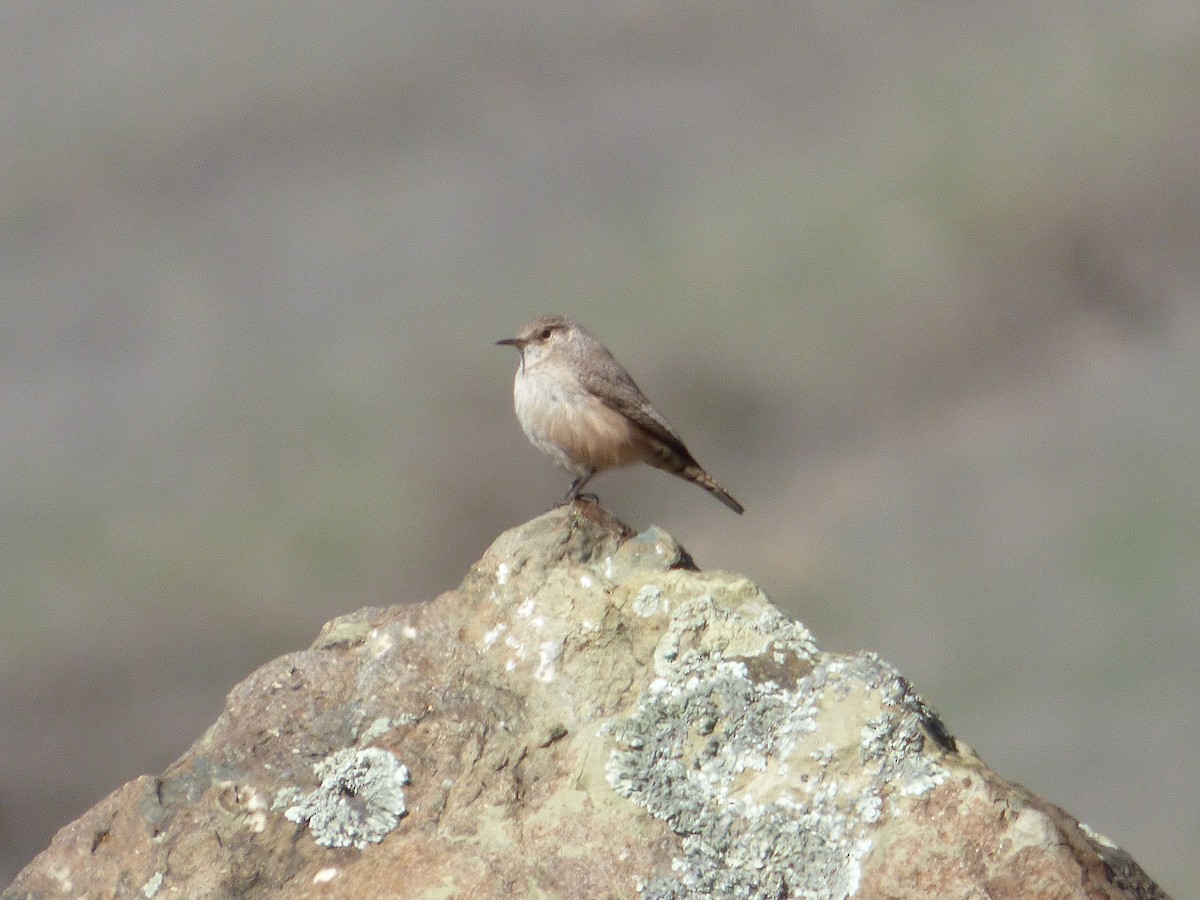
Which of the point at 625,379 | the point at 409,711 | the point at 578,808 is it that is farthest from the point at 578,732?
the point at 625,379

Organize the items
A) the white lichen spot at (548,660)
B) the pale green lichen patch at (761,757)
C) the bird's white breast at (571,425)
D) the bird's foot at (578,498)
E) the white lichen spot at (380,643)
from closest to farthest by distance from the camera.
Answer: the pale green lichen patch at (761,757) < the white lichen spot at (548,660) < the white lichen spot at (380,643) < the bird's foot at (578,498) < the bird's white breast at (571,425)

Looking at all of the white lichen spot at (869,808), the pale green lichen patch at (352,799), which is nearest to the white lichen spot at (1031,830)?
the white lichen spot at (869,808)

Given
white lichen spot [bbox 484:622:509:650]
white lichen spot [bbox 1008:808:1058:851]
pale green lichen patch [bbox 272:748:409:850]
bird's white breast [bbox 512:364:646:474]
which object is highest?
bird's white breast [bbox 512:364:646:474]

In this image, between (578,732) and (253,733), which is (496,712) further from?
(253,733)

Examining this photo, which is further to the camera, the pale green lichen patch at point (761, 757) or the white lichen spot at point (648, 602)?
the white lichen spot at point (648, 602)

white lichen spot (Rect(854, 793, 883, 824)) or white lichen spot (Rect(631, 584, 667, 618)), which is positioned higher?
white lichen spot (Rect(631, 584, 667, 618))

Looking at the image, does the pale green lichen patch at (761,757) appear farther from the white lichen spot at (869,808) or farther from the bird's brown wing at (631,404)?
the bird's brown wing at (631,404)

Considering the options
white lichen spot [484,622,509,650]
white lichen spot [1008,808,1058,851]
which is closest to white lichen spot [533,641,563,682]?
white lichen spot [484,622,509,650]

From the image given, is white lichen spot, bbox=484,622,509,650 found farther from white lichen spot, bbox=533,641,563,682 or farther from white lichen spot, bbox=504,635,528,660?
white lichen spot, bbox=533,641,563,682

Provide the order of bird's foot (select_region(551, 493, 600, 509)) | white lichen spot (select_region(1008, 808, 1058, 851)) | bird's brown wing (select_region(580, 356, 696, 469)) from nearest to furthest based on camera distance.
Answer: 1. white lichen spot (select_region(1008, 808, 1058, 851))
2. bird's foot (select_region(551, 493, 600, 509))
3. bird's brown wing (select_region(580, 356, 696, 469))
